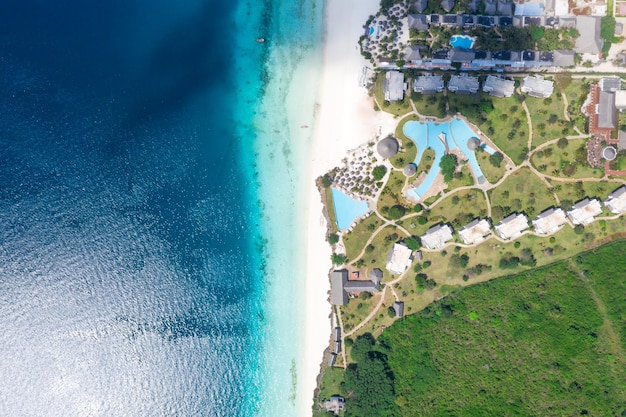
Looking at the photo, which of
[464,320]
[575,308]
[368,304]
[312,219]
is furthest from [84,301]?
[575,308]

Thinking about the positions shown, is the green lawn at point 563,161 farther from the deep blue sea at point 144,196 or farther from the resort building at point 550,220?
the deep blue sea at point 144,196

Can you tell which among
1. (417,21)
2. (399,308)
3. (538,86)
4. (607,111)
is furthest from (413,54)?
(399,308)

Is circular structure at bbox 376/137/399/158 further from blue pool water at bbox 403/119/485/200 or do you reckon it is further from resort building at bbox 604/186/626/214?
resort building at bbox 604/186/626/214

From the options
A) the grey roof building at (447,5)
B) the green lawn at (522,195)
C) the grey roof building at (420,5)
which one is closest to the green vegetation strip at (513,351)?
the green lawn at (522,195)

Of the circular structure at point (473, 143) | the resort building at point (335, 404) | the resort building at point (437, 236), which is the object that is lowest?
the resort building at point (335, 404)

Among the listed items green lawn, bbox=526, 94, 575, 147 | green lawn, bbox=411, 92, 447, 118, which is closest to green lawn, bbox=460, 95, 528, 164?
green lawn, bbox=526, 94, 575, 147

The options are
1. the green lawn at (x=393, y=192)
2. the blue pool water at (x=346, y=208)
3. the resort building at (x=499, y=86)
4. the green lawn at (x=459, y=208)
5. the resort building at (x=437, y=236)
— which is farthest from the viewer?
the blue pool water at (x=346, y=208)

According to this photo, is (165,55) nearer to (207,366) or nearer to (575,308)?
(207,366)
